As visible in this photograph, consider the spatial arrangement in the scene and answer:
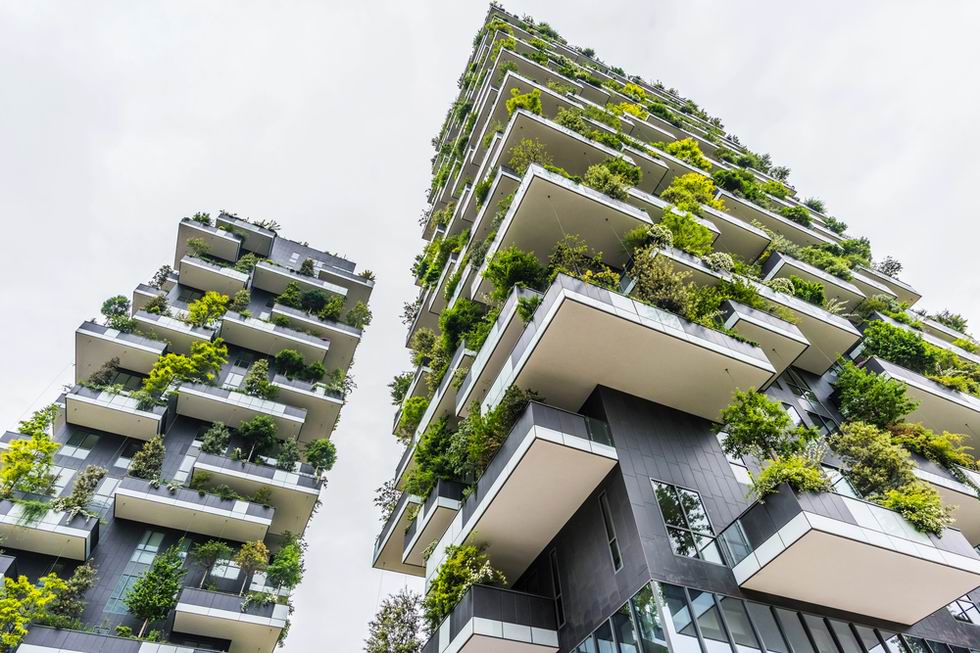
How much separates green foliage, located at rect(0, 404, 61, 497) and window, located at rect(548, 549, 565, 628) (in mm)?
22787

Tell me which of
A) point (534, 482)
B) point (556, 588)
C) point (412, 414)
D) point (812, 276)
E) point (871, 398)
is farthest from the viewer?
point (812, 276)

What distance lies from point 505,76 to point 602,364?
22.6 meters

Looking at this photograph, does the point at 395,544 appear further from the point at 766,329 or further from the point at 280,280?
the point at 280,280

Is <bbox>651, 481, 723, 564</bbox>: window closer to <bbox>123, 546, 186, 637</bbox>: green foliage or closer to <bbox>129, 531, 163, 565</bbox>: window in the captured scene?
<bbox>123, 546, 186, 637</bbox>: green foliage

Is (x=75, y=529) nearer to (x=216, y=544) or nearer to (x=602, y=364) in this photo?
(x=216, y=544)

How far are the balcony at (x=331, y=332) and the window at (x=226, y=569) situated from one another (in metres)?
14.8

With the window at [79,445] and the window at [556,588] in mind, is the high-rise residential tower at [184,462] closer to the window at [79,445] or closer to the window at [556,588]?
the window at [79,445]

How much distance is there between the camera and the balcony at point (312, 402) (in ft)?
104

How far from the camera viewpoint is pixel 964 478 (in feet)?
58.5

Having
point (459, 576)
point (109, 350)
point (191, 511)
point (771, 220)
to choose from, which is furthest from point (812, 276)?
point (109, 350)

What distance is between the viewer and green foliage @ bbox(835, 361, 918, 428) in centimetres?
1845

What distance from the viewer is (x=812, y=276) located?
79.9ft

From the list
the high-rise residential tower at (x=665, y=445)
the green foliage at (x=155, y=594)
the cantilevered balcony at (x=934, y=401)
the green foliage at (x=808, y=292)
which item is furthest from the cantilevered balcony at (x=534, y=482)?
the cantilevered balcony at (x=934, y=401)

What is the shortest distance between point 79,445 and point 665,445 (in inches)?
1118
